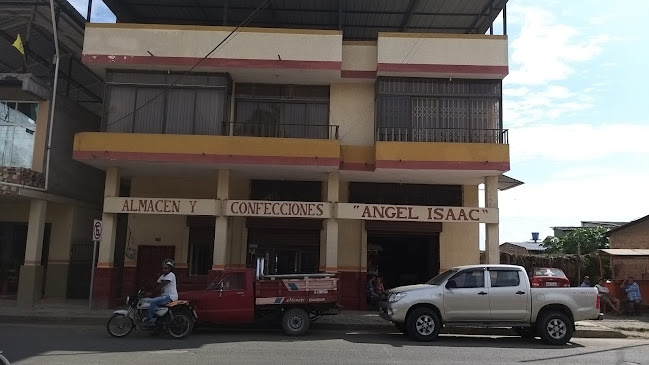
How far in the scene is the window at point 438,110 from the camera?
17516mm

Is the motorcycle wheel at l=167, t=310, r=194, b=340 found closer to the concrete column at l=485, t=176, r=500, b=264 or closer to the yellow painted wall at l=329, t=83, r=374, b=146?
the yellow painted wall at l=329, t=83, r=374, b=146

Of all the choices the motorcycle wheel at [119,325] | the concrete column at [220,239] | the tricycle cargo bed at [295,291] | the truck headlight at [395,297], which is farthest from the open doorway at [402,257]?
the motorcycle wheel at [119,325]

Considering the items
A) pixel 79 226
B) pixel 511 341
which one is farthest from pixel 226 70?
pixel 511 341

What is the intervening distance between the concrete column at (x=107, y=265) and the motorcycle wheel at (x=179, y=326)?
6.21 meters

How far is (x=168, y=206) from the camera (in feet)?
55.1

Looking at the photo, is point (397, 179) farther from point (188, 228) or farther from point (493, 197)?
point (188, 228)

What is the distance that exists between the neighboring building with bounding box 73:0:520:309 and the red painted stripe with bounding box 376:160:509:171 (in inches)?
1.8

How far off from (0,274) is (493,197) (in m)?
18.8

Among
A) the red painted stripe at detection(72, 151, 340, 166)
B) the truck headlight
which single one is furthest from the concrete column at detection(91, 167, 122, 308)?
the truck headlight

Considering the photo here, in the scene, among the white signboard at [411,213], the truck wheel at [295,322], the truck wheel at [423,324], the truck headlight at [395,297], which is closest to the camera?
the truck wheel at [423,324]

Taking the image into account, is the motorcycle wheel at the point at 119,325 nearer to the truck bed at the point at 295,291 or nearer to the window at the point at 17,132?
the truck bed at the point at 295,291

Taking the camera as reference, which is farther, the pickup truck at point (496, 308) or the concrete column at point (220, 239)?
the concrete column at point (220, 239)

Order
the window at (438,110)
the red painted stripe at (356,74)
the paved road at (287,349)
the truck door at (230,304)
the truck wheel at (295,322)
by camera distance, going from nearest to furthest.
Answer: the paved road at (287,349) → the truck door at (230,304) → the truck wheel at (295,322) → the window at (438,110) → the red painted stripe at (356,74)

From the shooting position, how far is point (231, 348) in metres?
10.6
